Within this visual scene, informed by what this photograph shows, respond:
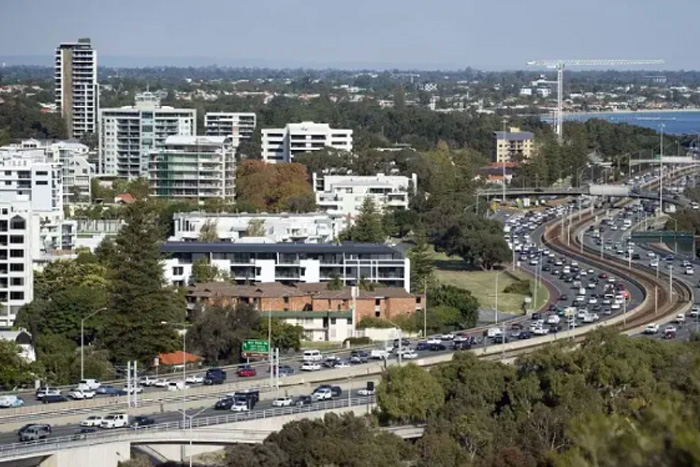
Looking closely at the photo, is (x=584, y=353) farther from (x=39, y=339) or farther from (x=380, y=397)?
(x=39, y=339)

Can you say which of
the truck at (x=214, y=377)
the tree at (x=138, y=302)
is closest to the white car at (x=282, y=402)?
the truck at (x=214, y=377)

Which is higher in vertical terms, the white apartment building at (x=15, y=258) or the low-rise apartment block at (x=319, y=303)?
the white apartment building at (x=15, y=258)

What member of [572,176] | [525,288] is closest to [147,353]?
[525,288]

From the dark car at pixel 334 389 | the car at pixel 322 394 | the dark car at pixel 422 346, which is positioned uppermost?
the car at pixel 322 394

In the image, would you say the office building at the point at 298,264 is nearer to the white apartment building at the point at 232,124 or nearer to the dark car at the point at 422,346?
the dark car at the point at 422,346

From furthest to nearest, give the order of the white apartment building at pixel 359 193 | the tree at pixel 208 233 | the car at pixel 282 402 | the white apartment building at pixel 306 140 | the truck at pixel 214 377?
the white apartment building at pixel 306 140
the white apartment building at pixel 359 193
the tree at pixel 208 233
the truck at pixel 214 377
the car at pixel 282 402

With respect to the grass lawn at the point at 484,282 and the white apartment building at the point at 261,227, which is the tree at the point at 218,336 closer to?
the grass lawn at the point at 484,282

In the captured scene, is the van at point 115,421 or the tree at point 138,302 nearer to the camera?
the van at point 115,421

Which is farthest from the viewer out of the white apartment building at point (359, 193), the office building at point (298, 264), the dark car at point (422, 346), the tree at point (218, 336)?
the white apartment building at point (359, 193)
